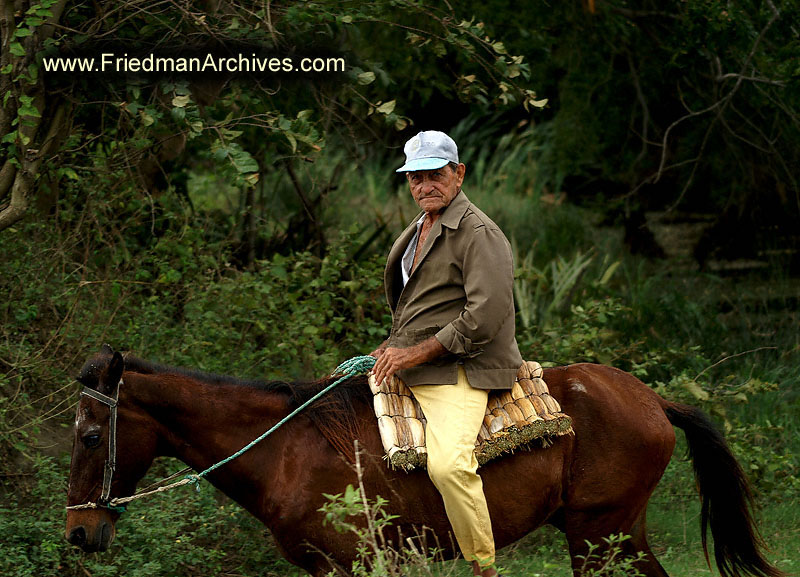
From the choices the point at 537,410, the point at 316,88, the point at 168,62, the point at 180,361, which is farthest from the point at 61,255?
the point at 537,410

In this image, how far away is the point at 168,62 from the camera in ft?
20.3

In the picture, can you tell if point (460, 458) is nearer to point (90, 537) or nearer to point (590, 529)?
point (590, 529)

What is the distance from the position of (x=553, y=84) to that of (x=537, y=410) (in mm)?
8578

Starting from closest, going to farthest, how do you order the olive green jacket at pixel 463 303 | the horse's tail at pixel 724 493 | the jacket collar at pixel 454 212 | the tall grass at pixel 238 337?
the olive green jacket at pixel 463 303 < the jacket collar at pixel 454 212 < the horse's tail at pixel 724 493 < the tall grass at pixel 238 337

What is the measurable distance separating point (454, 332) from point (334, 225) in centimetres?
654

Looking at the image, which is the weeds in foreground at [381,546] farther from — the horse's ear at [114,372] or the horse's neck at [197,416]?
the horse's ear at [114,372]

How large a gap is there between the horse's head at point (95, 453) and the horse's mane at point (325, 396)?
197 millimetres

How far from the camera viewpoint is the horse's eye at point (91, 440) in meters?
4.06

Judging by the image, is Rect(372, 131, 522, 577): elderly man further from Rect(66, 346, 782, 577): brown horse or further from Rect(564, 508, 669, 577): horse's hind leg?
Rect(564, 508, 669, 577): horse's hind leg

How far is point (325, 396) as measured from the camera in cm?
443

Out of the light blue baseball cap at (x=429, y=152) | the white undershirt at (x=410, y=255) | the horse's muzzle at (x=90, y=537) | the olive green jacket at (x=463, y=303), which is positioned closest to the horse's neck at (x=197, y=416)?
the horse's muzzle at (x=90, y=537)

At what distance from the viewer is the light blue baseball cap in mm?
4105

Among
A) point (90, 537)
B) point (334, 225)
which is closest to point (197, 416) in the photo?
point (90, 537)

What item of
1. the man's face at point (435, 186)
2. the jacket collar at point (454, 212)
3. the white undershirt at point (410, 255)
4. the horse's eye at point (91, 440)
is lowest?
the horse's eye at point (91, 440)
